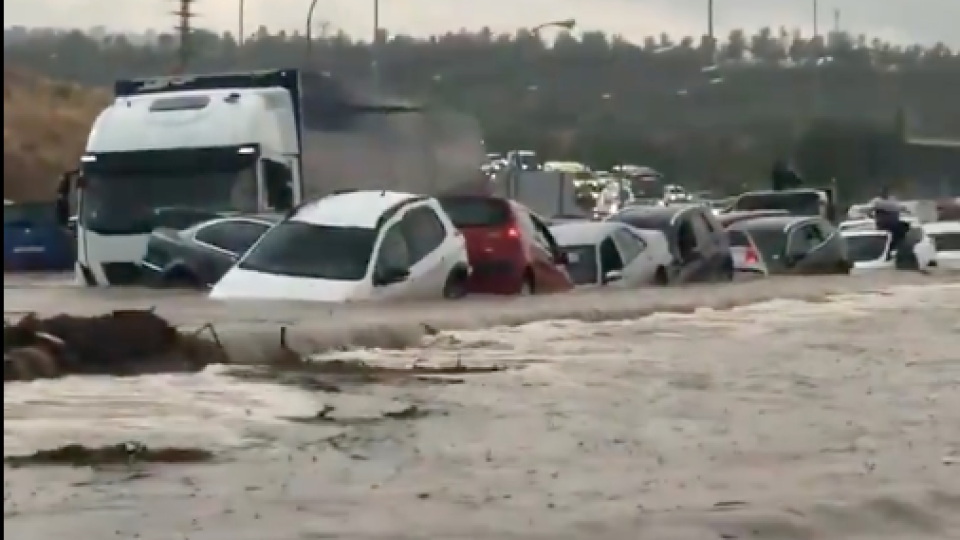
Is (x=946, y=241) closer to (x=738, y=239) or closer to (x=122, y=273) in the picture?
(x=738, y=239)

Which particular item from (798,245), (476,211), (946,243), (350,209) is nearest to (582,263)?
(476,211)

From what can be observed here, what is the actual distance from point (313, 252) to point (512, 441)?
28.9 ft

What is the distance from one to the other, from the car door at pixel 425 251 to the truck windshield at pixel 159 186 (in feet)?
15.6

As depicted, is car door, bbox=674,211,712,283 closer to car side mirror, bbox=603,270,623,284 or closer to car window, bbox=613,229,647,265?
car window, bbox=613,229,647,265

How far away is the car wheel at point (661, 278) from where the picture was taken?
24.2 metres

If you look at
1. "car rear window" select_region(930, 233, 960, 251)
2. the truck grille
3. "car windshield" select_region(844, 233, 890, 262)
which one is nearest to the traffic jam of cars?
the truck grille

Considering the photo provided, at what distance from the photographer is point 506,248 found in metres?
21.4

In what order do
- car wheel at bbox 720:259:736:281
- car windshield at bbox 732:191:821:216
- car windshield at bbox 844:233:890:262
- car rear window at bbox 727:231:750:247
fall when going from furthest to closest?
car windshield at bbox 732:191:821:216 < car windshield at bbox 844:233:890:262 < car rear window at bbox 727:231:750:247 < car wheel at bbox 720:259:736:281

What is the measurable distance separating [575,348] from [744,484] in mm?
7344

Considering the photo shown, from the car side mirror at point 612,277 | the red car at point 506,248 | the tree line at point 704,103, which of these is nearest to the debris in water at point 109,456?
the red car at point 506,248

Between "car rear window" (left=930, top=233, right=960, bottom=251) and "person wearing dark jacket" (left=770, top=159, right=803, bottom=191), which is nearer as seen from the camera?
"car rear window" (left=930, top=233, right=960, bottom=251)

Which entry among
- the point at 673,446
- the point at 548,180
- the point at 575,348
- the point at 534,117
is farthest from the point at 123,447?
the point at 534,117

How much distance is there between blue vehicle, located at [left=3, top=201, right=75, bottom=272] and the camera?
3622cm

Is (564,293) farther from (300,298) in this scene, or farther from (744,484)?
(744,484)
